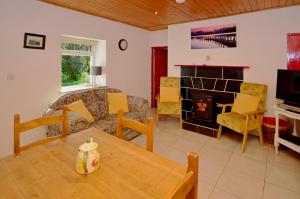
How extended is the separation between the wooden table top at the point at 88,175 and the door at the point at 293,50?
3287 mm

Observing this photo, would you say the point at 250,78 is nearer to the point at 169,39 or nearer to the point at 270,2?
the point at 270,2

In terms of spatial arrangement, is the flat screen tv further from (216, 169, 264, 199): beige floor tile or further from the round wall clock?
the round wall clock

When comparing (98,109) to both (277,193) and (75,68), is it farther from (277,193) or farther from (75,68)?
(277,193)

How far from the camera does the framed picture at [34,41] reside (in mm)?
2813

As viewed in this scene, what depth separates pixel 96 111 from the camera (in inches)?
130

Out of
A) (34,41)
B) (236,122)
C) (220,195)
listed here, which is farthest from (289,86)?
(34,41)

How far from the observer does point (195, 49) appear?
14.1 ft

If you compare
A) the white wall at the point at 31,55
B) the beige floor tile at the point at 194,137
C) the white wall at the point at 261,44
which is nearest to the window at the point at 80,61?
the white wall at the point at 31,55

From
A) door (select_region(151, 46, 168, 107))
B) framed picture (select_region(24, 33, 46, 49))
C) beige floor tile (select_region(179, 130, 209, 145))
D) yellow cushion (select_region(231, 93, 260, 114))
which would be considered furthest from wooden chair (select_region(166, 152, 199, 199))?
door (select_region(151, 46, 168, 107))

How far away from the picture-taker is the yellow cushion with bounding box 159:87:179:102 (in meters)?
4.14

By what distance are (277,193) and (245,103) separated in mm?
1673

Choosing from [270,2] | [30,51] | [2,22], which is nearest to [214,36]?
[270,2]

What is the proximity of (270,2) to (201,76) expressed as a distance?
70.8 inches

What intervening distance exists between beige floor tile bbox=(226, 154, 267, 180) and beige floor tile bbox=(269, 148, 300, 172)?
23cm
